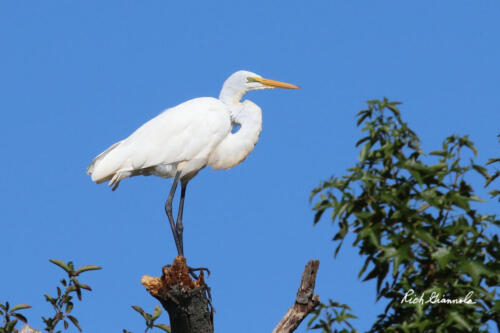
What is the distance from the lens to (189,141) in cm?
923

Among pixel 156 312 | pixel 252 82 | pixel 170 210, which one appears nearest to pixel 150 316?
pixel 156 312

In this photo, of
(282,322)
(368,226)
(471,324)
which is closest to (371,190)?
(368,226)

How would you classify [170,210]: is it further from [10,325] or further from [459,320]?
[459,320]

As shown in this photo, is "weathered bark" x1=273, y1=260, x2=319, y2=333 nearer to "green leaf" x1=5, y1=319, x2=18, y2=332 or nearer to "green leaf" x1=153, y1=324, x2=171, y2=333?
"green leaf" x1=153, y1=324, x2=171, y2=333

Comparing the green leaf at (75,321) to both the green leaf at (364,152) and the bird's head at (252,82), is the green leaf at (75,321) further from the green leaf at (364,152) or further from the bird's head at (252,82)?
the bird's head at (252,82)

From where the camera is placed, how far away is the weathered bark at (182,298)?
6.74 m

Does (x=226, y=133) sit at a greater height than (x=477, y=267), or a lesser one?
greater

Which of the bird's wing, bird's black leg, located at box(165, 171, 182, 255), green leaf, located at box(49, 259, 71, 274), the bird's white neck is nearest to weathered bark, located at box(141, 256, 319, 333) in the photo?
green leaf, located at box(49, 259, 71, 274)

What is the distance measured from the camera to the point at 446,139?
4309 millimetres

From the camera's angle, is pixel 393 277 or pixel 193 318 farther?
pixel 193 318

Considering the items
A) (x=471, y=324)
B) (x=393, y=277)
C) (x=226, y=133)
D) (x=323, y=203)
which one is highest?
(x=226, y=133)

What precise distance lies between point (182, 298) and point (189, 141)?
9.59 ft

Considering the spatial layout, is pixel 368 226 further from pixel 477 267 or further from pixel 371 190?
pixel 477 267

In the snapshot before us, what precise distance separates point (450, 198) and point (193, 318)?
332 cm
